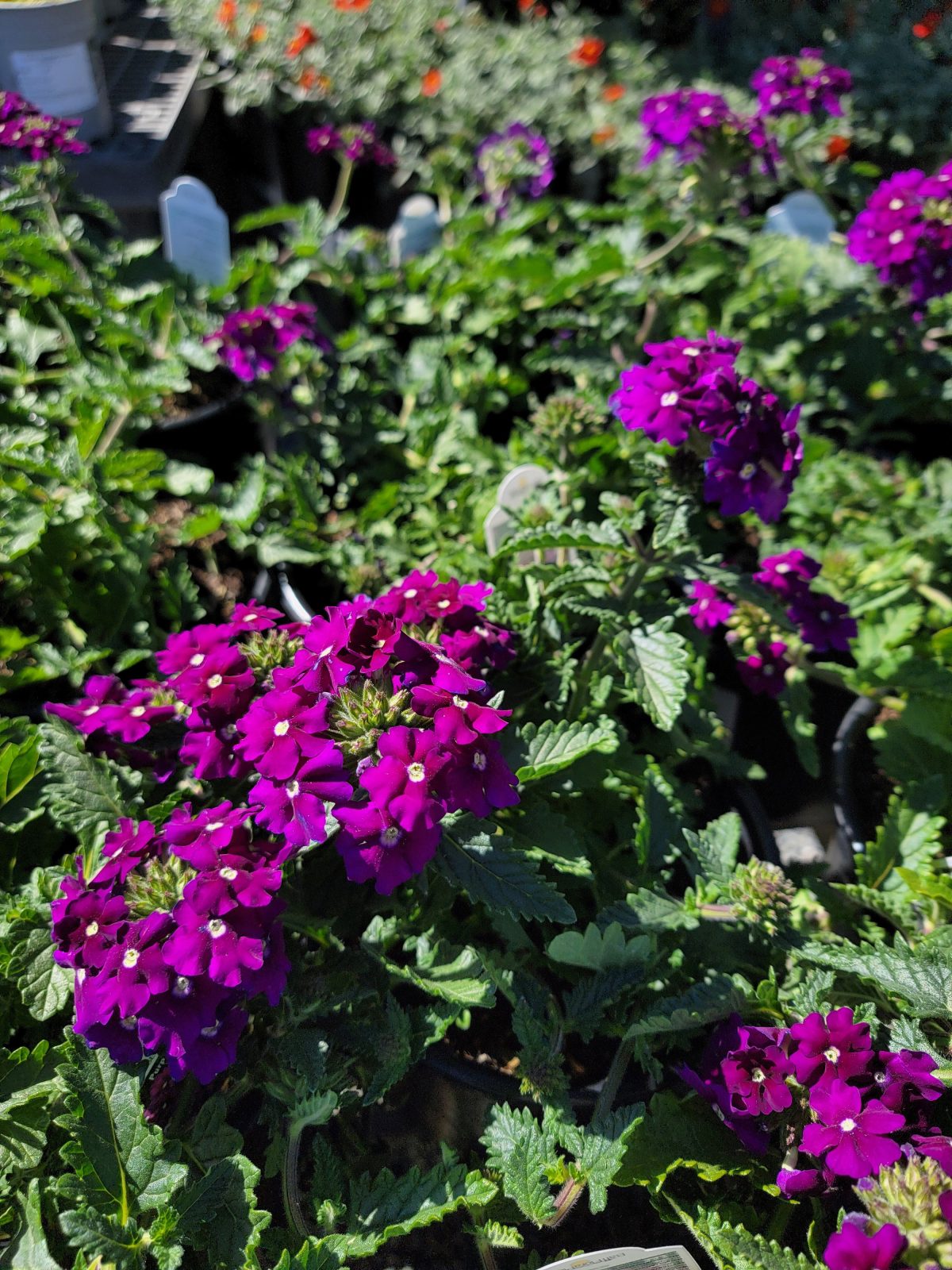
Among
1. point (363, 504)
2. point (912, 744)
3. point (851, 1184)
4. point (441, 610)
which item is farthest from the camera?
point (363, 504)

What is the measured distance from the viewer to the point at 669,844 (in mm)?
1550

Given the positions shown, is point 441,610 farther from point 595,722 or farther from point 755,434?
point 755,434

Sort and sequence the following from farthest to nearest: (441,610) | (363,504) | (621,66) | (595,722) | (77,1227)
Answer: (621,66) < (363,504) < (595,722) < (441,610) < (77,1227)

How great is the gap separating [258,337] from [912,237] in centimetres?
160

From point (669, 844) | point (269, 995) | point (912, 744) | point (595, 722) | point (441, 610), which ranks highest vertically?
point (441, 610)

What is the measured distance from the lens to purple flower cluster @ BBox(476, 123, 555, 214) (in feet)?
10.1

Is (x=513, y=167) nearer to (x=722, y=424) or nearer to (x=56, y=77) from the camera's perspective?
(x=56, y=77)

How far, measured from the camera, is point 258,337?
2.19 metres

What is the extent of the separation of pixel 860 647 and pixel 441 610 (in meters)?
1.08

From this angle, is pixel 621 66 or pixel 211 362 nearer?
pixel 211 362

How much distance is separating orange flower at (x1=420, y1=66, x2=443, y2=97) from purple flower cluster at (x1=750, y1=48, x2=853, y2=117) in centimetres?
197

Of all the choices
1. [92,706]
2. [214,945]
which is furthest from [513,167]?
[214,945]

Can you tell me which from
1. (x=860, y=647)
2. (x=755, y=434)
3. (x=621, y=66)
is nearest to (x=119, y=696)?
(x=755, y=434)

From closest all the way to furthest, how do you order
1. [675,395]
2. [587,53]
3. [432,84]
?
[675,395], [432,84], [587,53]
